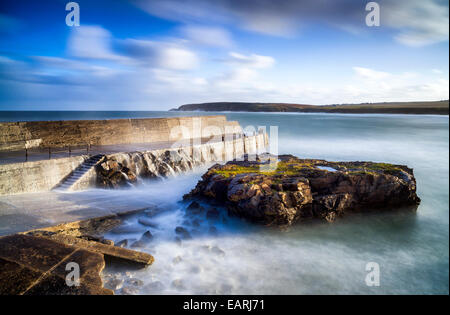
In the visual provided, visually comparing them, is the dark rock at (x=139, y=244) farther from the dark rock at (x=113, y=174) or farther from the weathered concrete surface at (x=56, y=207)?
the dark rock at (x=113, y=174)

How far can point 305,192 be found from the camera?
7.31 metres

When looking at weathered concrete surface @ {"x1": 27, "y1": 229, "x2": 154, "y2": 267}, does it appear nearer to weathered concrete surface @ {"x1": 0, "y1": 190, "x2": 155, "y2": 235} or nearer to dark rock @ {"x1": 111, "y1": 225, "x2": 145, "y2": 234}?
weathered concrete surface @ {"x1": 0, "y1": 190, "x2": 155, "y2": 235}

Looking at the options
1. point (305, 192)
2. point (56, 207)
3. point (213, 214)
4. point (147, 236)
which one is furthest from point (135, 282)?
point (305, 192)

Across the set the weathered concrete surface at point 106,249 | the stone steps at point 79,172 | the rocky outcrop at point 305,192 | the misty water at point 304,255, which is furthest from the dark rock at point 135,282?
the stone steps at point 79,172

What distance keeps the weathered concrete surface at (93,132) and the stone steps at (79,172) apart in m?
3.13

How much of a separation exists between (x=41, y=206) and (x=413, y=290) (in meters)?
8.13

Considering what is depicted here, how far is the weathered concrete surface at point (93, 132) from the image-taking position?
1102 centimetres

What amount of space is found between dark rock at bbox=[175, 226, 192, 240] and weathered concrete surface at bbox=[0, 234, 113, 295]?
2.19 meters

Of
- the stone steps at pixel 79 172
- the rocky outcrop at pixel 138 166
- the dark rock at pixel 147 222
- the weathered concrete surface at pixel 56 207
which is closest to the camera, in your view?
the weathered concrete surface at pixel 56 207

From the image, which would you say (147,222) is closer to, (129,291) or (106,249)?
(106,249)

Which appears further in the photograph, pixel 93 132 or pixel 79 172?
pixel 93 132

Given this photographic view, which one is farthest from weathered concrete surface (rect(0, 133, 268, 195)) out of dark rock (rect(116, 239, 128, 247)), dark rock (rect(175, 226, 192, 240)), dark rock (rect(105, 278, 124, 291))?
dark rock (rect(105, 278, 124, 291))

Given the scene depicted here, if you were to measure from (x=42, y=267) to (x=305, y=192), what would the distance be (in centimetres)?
572

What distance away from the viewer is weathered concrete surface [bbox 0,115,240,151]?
36.1 feet
